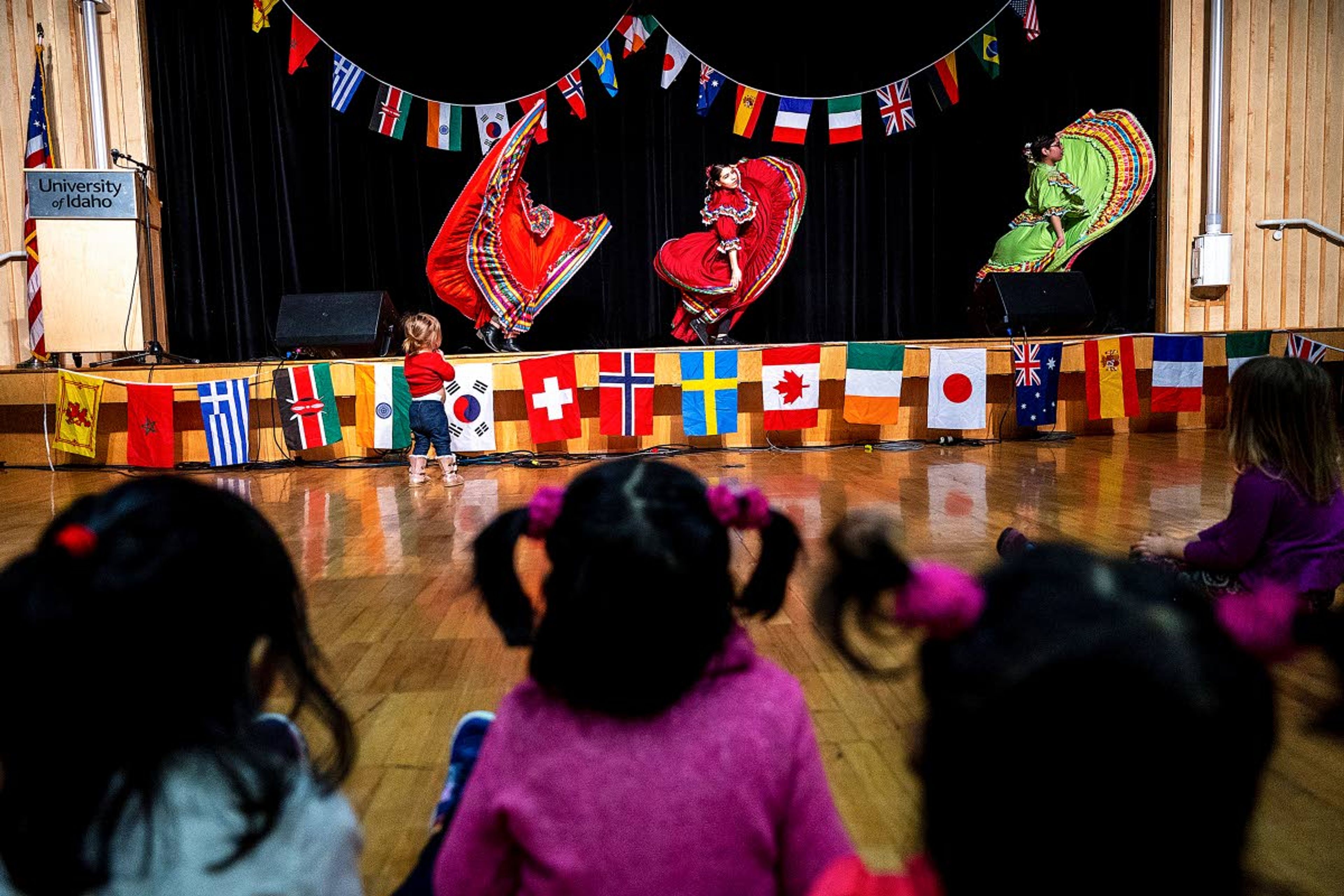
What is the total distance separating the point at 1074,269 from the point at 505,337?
13.6ft

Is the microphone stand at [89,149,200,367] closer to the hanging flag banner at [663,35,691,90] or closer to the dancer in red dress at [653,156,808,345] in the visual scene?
the dancer in red dress at [653,156,808,345]

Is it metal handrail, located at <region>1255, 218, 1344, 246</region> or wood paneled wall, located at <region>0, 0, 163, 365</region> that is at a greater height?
wood paneled wall, located at <region>0, 0, 163, 365</region>

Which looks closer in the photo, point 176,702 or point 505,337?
point 176,702

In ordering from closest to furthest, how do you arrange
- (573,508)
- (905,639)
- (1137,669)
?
(1137,669) → (573,508) → (905,639)

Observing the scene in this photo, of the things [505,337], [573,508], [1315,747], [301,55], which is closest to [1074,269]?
[505,337]

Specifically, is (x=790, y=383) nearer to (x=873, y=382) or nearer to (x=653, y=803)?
Result: (x=873, y=382)

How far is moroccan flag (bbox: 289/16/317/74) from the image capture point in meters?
5.17

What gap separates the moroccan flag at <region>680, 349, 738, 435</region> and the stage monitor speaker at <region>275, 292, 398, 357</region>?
5.67ft

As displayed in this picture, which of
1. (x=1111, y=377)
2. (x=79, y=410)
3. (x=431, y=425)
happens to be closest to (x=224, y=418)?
(x=79, y=410)

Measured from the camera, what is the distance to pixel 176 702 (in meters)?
0.55

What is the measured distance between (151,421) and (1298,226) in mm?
6941

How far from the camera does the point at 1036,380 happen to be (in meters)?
4.51

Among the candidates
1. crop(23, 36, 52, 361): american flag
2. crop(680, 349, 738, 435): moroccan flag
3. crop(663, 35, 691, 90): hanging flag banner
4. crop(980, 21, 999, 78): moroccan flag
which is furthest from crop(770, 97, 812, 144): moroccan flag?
crop(23, 36, 52, 361): american flag

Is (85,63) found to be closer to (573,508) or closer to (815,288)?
(815,288)
